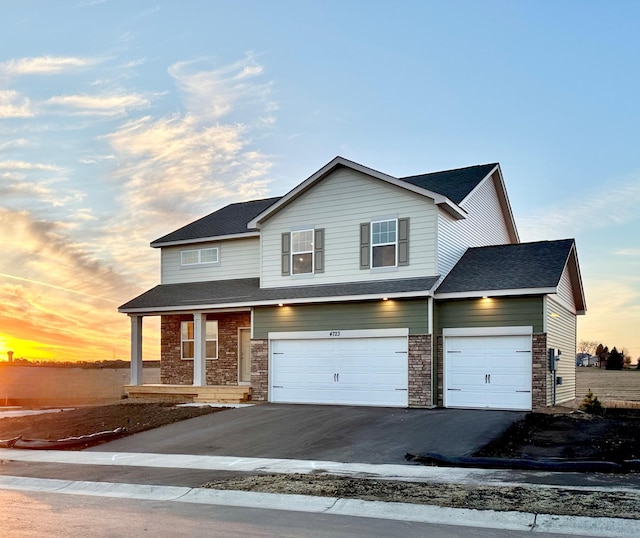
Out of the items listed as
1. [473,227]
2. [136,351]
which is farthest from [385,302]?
[136,351]

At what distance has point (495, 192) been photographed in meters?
28.3

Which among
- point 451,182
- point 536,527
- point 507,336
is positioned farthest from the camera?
point 451,182

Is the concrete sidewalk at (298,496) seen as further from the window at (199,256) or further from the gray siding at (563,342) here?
the window at (199,256)

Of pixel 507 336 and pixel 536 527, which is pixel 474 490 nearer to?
pixel 536 527

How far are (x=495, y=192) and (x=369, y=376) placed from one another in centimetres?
1075

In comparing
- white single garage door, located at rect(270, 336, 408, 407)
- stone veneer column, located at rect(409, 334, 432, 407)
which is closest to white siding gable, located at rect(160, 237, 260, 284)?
white single garage door, located at rect(270, 336, 408, 407)

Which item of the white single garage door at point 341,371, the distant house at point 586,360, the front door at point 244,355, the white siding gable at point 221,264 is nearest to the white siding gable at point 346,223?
the white single garage door at point 341,371

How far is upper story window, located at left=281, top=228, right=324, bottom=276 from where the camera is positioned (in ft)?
78.2

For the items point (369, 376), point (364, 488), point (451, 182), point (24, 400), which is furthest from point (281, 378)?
point (24, 400)

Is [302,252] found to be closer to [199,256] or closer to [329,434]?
[199,256]

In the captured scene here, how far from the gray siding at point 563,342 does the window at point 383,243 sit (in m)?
5.10

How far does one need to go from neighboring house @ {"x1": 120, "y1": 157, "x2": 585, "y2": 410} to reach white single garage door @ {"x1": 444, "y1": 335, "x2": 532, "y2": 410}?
0.03m

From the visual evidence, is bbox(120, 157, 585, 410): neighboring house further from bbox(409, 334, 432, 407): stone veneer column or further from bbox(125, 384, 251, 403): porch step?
bbox(125, 384, 251, 403): porch step

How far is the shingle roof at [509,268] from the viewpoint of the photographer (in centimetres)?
2038
